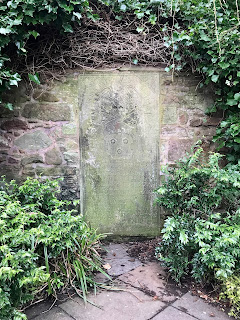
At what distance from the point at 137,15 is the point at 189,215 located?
222 cm

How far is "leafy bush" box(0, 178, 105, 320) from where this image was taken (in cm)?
154

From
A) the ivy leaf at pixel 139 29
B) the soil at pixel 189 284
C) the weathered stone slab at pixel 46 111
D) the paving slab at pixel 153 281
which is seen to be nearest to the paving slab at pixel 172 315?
the paving slab at pixel 153 281

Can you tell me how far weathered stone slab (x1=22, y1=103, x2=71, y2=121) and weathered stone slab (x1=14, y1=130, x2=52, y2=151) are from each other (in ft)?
0.62

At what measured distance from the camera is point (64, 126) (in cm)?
290

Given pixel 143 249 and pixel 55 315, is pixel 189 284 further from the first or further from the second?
pixel 55 315

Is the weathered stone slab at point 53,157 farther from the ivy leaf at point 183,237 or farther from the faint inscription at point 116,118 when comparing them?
the ivy leaf at point 183,237

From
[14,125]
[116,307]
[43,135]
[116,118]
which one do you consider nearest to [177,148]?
[116,118]

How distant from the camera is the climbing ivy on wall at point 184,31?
244 centimetres

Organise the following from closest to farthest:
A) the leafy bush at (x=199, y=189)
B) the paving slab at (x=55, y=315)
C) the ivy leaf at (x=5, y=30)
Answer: the paving slab at (x=55, y=315) < the leafy bush at (x=199, y=189) < the ivy leaf at (x=5, y=30)

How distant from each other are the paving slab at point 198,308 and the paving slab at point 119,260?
2.02 feet

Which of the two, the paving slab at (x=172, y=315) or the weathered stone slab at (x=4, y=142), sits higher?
the weathered stone slab at (x=4, y=142)

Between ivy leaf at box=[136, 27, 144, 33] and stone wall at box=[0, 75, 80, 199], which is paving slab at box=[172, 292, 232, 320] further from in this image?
ivy leaf at box=[136, 27, 144, 33]

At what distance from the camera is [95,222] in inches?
119

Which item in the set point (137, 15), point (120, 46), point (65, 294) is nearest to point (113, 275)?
point (65, 294)
